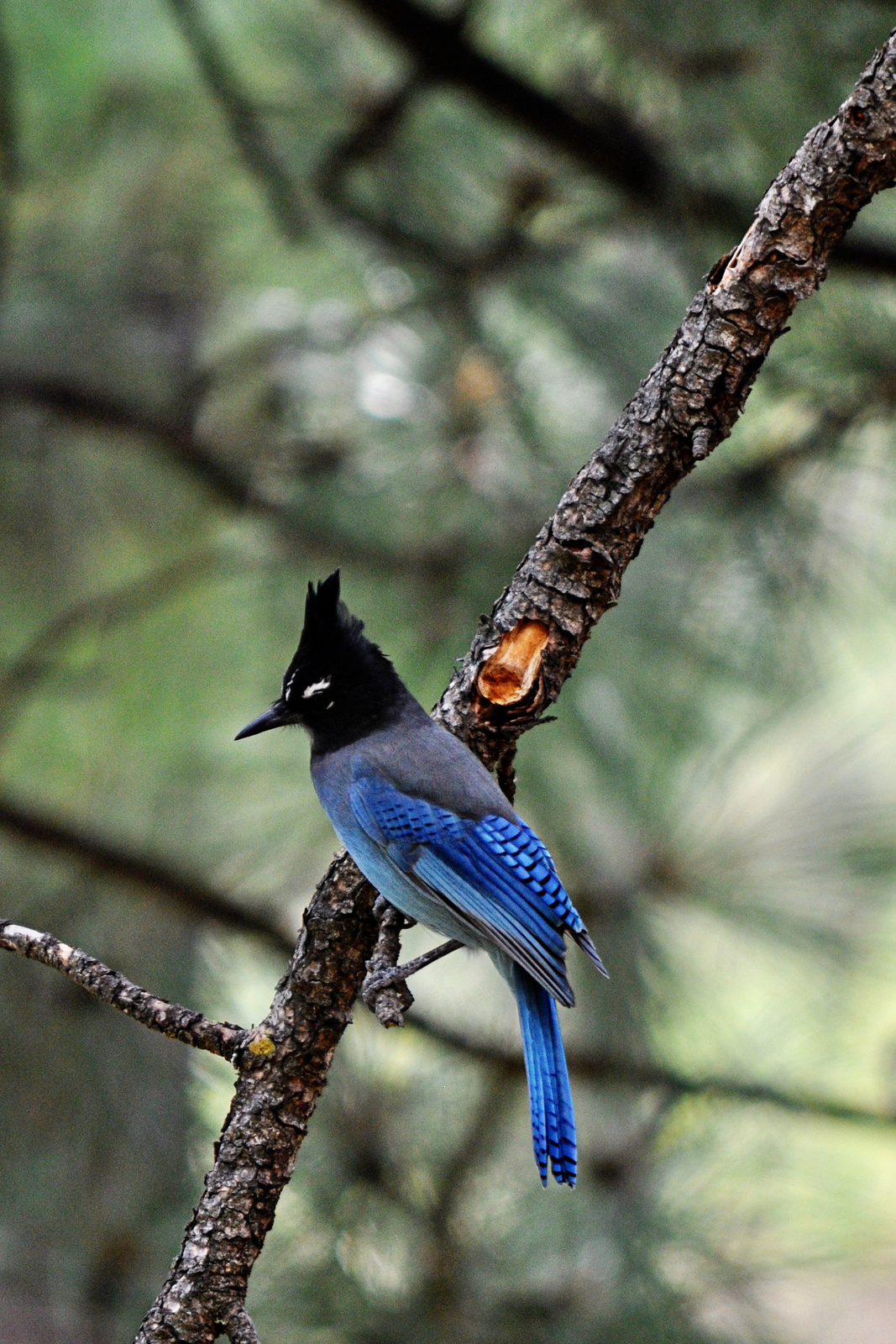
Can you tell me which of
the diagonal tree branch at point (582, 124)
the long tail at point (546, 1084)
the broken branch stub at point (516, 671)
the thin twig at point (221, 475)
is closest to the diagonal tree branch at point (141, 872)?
the thin twig at point (221, 475)

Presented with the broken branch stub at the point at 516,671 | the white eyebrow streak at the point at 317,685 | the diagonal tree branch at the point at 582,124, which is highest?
the diagonal tree branch at the point at 582,124

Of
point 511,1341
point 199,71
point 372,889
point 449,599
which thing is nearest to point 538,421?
point 449,599

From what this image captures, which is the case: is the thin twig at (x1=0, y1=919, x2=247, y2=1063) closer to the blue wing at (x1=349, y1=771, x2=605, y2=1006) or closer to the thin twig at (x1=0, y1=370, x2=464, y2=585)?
the blue wing at (x1=349, y1=771, x2=605, y2=1006)

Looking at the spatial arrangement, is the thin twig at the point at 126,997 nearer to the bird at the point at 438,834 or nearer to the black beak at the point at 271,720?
the bird at the point at 438,834

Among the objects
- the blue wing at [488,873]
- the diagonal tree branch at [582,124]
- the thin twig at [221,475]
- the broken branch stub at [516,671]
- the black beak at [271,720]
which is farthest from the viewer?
the thin twig at [221,475]

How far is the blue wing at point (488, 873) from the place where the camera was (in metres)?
1.67

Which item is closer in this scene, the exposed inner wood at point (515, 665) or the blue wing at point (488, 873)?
the exposed inner wood at point (515, 665)

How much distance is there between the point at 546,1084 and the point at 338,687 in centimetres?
69

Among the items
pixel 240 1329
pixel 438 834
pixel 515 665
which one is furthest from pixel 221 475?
pixel 240 1329

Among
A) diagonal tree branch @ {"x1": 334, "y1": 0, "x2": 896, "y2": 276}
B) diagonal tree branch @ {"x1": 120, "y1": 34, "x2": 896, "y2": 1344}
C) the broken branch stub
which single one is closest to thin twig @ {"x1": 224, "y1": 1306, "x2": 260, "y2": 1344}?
diagonal tree branch @ {"x1": 120, "y1": 34, "x2": 896, "y2": 1344}

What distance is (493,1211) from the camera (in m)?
2.70

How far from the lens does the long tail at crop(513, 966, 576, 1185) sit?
151 cm

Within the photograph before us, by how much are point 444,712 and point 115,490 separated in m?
2.01

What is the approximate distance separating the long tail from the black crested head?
1.52 ft
